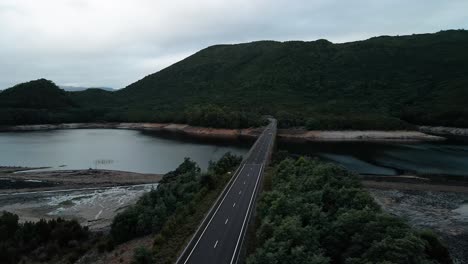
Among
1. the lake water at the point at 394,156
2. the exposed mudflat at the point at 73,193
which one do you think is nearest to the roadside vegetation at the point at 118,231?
the exposed mudflat at the point at 73,193

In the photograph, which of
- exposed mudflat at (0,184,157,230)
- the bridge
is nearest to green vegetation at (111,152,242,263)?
the bridge

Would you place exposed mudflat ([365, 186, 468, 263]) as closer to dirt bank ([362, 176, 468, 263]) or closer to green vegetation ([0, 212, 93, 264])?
dirt bank ([362, 176, 468, 263])

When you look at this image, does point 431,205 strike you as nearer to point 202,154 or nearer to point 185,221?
point 185,221

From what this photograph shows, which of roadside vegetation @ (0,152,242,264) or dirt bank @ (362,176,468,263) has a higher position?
roadside vegetation @ (0,152,242,264)

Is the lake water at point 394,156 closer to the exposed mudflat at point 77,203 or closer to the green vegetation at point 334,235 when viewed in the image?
the green vegetation at point 334,235

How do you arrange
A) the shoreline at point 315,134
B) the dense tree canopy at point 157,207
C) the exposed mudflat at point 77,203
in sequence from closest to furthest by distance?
the dense tree canopy at point 157,207, the exposed mudflat at point 77,203, the shoreline at point 315,134

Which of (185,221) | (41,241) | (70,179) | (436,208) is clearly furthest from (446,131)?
(41,241)

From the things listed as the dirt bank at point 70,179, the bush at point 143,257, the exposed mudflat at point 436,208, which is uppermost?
the bush at point 143,257
